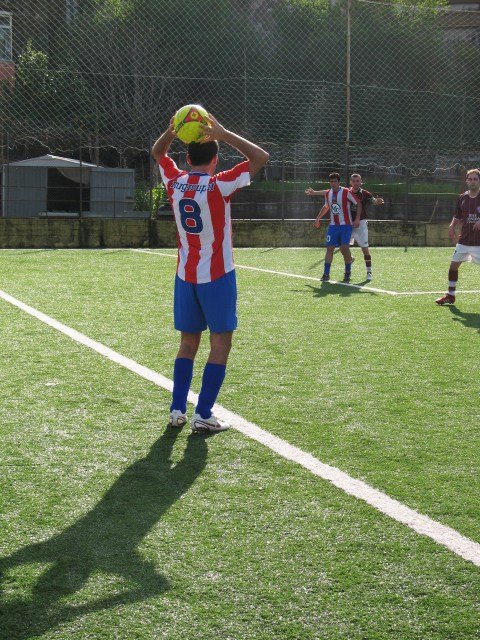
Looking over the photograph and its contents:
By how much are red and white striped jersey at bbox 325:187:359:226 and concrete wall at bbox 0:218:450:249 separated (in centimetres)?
775

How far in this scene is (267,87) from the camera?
30.1 metres

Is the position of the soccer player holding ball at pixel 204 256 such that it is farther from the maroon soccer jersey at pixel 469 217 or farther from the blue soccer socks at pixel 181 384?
the maroon soccer jersey at pixel 469 217

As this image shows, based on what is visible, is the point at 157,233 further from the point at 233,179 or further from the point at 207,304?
the point at 233,179

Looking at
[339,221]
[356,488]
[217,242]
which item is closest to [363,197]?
[339,221]

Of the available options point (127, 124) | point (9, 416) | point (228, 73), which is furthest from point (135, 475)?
point (228, 73)

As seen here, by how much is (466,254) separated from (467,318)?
208 cm

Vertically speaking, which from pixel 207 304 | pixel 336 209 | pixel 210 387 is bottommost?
pixel 210 387

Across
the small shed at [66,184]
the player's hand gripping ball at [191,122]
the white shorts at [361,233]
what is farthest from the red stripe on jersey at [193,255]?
the small shed at [66,184]

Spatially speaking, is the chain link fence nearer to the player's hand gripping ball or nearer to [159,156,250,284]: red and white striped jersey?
[159,156,250,284]: red and white striped jersey

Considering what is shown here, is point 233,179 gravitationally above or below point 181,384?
above

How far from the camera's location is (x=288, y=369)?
748cm

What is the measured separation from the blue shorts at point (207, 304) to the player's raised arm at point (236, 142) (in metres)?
0.67

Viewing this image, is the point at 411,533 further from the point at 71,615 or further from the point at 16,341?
the point at 16,341

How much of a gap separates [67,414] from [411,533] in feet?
8.83
